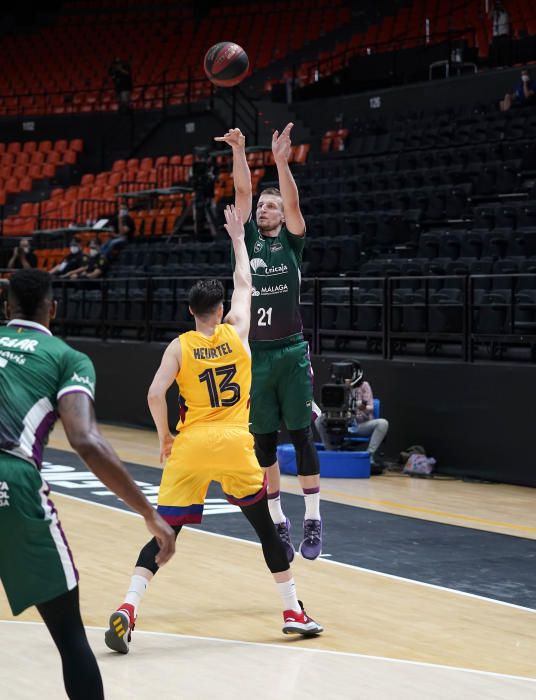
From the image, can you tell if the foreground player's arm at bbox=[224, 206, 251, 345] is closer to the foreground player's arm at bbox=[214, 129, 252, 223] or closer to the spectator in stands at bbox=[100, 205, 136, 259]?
the foreground player's arm at bbox=[214, 129, 252, 223]

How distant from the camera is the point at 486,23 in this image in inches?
994

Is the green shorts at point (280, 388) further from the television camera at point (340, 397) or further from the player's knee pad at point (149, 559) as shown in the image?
the television camera at point (340, 397)

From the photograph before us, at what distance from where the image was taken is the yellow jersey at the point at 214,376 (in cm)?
555

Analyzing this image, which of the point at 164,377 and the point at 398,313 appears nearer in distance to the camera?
the point at 164,377

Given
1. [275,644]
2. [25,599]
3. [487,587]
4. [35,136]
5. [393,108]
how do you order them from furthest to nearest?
[35,136] < [393,108] < [487,587] < [275,644] < [25,599]

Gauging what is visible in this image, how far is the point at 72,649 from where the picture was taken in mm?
3516

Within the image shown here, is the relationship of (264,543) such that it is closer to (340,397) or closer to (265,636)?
(265,636)

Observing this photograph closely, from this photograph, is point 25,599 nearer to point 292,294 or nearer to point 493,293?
point 292,294

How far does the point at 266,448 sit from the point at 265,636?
1.75 meters

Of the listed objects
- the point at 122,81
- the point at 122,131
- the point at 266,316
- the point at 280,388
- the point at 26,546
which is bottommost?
the point at 26,546

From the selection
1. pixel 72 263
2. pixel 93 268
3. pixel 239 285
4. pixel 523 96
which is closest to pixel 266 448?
pixel 239 285

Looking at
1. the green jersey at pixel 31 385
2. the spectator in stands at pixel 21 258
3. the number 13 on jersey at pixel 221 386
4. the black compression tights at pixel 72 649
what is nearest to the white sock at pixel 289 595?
the number 13 on jersey at pixel 221 386

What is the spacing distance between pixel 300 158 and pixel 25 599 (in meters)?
20.7

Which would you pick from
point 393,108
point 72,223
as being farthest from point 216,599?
point 72,223
